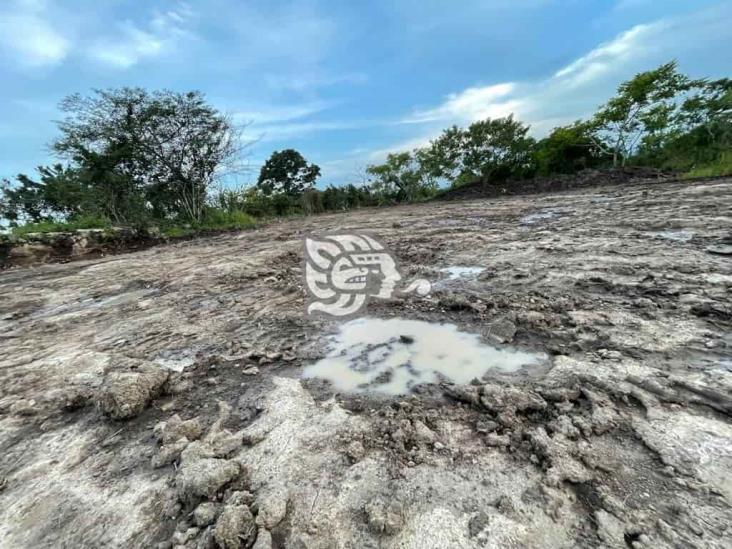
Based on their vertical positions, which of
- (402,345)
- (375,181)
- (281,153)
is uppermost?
(281,153)

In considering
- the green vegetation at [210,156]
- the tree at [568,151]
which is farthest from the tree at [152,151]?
the tree at [568,151]

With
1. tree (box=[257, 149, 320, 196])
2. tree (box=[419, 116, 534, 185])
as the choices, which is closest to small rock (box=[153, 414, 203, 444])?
tree (box=[419, 116, 534, 185])

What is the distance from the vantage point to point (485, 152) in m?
15.4

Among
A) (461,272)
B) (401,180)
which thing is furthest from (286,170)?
(461,272)

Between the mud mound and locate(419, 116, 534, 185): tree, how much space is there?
8.38 ft

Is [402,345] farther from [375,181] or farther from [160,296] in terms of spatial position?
[375,181]

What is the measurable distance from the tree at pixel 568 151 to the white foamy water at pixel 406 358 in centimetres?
1493

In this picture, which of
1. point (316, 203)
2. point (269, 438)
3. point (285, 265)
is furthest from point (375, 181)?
point (269, 438)

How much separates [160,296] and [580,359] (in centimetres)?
384

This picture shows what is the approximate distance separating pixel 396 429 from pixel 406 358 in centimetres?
61

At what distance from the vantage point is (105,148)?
9109 millimetres

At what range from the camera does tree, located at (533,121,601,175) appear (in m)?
12.9

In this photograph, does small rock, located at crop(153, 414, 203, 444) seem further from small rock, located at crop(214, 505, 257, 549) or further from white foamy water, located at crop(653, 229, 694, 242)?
white foamy water, located at crop(653, 229, 694, 242)

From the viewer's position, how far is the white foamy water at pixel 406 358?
1.65m
